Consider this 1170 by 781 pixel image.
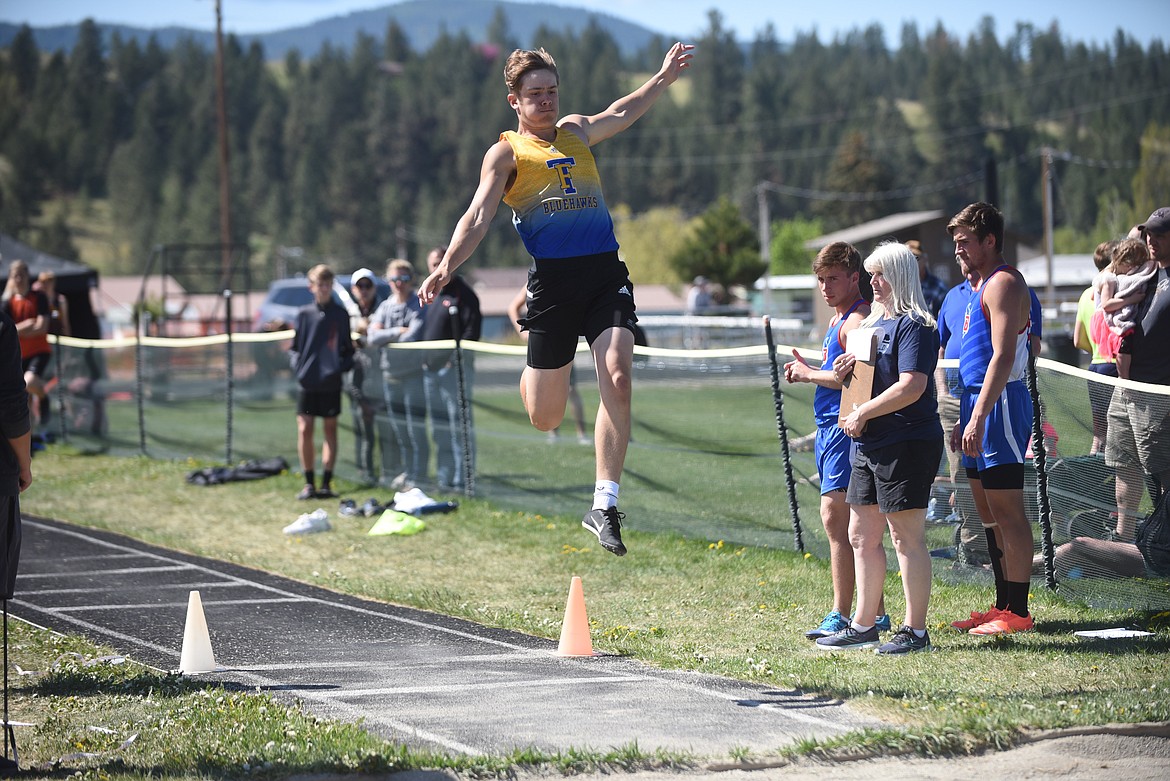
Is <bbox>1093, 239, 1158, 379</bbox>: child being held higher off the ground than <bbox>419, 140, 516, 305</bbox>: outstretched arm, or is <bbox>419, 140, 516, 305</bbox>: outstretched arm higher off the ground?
<bbox>419, 140, 516, 305</bbox>: outstretched arm

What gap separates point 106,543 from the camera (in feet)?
37.7

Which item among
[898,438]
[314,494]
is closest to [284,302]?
[314,494]

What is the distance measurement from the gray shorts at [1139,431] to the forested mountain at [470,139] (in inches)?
4732

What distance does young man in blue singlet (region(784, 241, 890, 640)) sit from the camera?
679 cm

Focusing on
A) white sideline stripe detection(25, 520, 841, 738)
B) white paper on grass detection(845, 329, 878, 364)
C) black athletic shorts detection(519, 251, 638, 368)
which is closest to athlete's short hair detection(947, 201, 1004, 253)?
white paper on grass detection(845, 329, 878, 364)

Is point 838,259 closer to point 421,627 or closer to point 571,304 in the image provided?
point 571,304

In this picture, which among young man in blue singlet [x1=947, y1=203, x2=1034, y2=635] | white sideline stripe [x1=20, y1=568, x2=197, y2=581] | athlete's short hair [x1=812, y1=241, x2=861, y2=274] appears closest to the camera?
young man in blue singlet [x1=947, y1=203, x2=1034, y2=635]

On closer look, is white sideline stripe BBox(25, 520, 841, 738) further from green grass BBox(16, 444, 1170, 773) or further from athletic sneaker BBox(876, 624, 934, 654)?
athletic sneaker BBox(876, 624, 934, 654)

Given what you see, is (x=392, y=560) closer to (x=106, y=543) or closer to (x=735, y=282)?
(x=106, y=543)

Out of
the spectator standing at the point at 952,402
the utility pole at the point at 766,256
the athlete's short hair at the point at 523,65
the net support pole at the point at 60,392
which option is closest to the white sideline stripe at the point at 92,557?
the athlete's short hair at the point at 523,65

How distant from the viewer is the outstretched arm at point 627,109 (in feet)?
22.0

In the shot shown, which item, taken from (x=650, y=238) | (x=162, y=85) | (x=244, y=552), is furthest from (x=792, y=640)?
(x=162, y=85)

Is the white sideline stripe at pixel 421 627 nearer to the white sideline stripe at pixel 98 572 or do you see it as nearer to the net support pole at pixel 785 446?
the white sideline stripe at pixel 98 572

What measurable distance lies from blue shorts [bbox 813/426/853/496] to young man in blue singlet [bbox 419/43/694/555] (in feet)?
4.07
